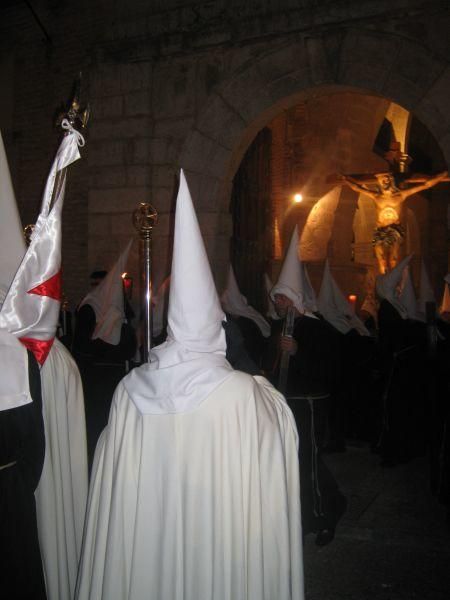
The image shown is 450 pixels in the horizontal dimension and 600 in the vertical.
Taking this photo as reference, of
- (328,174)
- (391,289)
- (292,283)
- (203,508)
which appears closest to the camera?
(203,508)

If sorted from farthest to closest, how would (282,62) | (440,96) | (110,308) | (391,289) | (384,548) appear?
(282,62) < (391,289) < (440,96) < (110,308) < (384,548)

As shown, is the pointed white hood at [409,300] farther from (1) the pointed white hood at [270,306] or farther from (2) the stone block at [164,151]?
(2) the stone block at [164,151]

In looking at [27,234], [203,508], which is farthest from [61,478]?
[27,234]

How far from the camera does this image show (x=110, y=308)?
19.3ft

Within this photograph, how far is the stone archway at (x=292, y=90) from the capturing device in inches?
264

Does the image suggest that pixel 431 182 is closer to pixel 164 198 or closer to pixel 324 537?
pixel 164 198

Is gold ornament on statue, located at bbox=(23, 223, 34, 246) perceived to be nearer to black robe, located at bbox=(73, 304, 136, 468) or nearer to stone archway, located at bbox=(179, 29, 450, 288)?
black robe, located at bbox=(73, 304, 136, 468)

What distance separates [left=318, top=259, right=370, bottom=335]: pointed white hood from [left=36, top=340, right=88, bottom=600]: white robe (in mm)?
4575

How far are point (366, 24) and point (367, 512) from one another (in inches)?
218

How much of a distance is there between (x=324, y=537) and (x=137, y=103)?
6200mm

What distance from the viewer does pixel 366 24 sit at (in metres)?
6.92

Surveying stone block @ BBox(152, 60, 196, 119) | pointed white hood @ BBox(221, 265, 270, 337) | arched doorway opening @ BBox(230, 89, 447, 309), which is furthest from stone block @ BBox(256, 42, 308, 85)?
arched doorway opening @ BBox(230, 89, 447, 309)

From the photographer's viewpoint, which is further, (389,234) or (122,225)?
(389,234)

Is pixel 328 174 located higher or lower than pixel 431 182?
higher
